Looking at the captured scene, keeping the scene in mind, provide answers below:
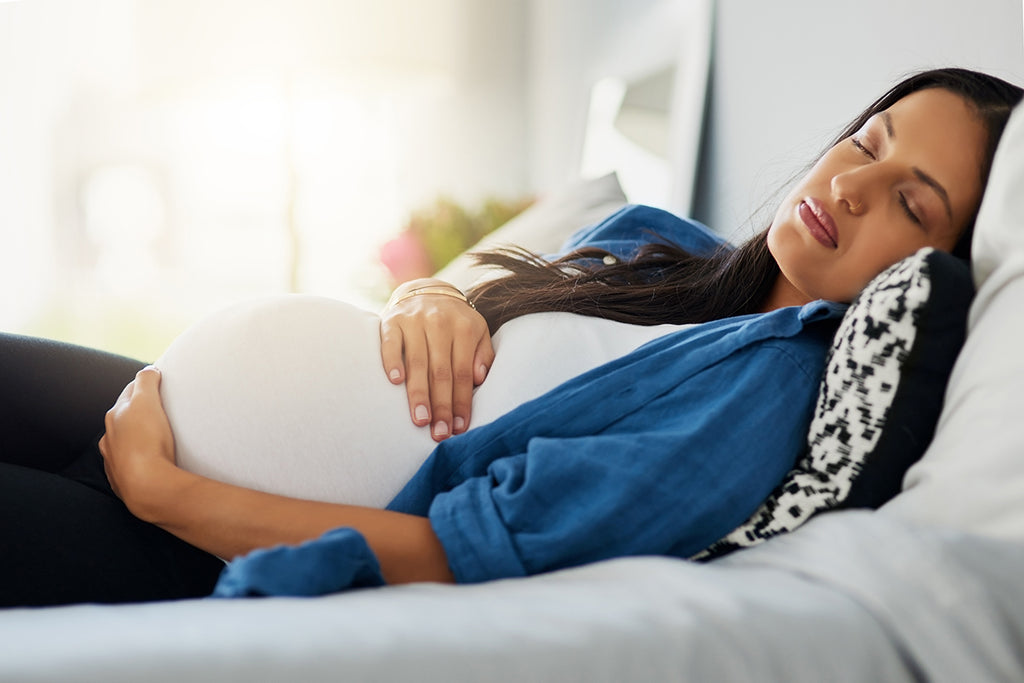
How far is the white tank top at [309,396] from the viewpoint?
0.85 m

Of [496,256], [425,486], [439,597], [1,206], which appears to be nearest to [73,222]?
[1,206]

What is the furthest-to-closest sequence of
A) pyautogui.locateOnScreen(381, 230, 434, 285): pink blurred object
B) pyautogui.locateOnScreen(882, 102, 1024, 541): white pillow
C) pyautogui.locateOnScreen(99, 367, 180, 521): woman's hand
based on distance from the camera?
pyautogui.locateOnScreen(381, 230, 434, 285): pink blurred object → pyautogui.locateOnScreen(99, 367, 180, 521): woman's hand → pyautogui.locateOnScreen(882, 102, 1024, 541): white pillow

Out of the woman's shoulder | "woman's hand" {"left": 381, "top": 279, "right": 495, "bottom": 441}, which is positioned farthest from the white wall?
"woman's hand" {"left": 381, "top": 279, "right": 495, "bottom": 441}

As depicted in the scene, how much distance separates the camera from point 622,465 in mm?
723

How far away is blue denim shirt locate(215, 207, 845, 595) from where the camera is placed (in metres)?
0.70

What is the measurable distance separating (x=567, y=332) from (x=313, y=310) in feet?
0.94

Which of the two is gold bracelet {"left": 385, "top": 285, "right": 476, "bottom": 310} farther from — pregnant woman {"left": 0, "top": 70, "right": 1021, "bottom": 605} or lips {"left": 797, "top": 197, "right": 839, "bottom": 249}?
lips {"left": 797, "top": 197, "right": 839, "bottom": 249}

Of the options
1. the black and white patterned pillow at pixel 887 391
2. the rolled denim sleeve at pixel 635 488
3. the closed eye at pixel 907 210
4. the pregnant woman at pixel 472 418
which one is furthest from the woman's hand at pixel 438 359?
the closed eye at pixel 907 210

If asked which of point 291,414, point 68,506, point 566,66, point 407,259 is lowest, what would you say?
point 407,259

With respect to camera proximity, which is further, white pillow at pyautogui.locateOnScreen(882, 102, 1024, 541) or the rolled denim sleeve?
the rolled denim sleeve

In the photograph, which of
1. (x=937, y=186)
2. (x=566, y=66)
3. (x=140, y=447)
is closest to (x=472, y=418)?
(x=140, y=447)

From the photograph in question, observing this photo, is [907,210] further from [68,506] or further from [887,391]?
[68,506]

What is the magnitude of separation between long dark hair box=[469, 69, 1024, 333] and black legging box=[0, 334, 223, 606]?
471 millimetres

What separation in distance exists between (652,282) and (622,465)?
426mm
